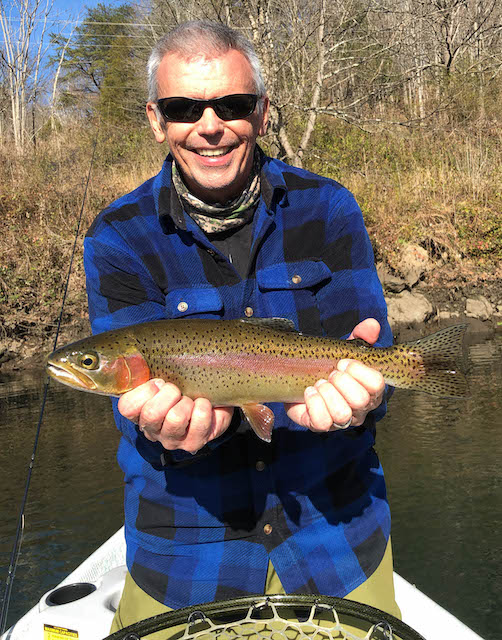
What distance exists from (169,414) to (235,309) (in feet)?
2.25

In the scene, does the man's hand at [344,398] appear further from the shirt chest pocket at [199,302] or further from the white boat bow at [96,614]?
the white boat bow at [96,614]

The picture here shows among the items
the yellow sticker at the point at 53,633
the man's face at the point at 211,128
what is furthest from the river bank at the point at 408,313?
the man's face at the point at 211,128

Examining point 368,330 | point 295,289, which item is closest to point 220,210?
point 295,289

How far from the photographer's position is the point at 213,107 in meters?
2.49

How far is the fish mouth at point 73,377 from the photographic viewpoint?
229 centimetres

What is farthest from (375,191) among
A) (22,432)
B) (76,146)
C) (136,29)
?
(136,29)

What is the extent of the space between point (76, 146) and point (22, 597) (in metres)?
19.2

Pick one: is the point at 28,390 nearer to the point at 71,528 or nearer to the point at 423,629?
the point at 71,528

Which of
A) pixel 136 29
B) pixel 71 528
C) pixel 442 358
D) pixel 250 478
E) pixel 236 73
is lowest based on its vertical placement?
pixel 71 528

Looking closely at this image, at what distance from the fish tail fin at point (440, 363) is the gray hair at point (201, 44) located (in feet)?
4.24

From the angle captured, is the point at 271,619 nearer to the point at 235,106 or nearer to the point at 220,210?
the point at 220,210

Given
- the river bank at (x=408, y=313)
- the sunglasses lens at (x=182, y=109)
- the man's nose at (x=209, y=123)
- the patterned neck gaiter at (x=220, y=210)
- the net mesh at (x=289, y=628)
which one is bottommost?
the river bank at (x=408, y=313)

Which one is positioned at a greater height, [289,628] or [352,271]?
[352,271]

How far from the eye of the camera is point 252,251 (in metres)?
2.57
